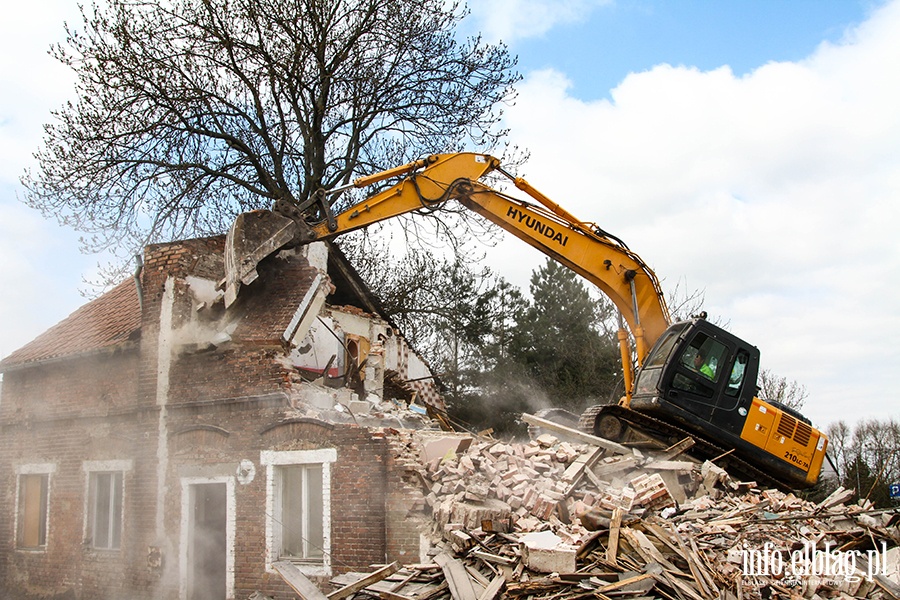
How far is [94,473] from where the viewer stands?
1298cm

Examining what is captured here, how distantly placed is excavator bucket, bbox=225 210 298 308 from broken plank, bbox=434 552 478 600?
5.35 m

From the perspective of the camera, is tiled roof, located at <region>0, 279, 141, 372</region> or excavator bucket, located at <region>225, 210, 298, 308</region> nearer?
excavator bucket, located at <region>225, 210, 298, 308</region>

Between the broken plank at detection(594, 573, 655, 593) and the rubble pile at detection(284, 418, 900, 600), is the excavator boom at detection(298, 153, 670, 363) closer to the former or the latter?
the rubble pile at detection(284, 418, 900, 600)

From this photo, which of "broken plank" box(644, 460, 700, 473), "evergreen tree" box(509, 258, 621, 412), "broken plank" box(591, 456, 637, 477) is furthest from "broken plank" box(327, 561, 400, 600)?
"evergreen tree" box(509, 258, 621, 412)

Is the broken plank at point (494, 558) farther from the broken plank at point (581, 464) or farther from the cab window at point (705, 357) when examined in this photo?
the cab window at point (705, 357)

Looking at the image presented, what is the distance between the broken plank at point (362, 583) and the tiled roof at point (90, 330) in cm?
641

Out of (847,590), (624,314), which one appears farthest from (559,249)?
(847,590)

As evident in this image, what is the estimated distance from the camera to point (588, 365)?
2830 centimetres

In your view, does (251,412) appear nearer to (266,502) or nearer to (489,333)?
(266,502)

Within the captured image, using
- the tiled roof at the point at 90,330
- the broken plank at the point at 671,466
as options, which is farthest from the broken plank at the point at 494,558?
the tiled roof at the point at 90,330

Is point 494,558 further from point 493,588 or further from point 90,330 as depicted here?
point 90,330

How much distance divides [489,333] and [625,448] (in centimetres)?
1858

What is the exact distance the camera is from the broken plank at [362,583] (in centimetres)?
840

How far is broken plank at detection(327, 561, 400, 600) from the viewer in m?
8.40
